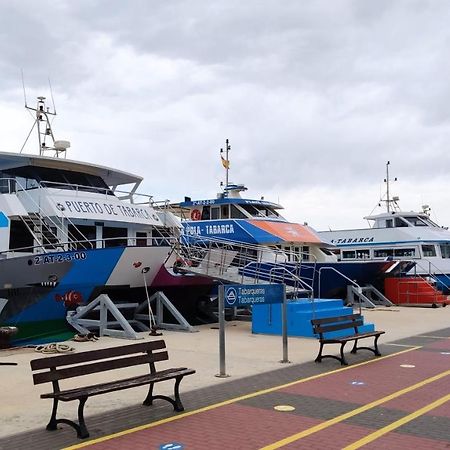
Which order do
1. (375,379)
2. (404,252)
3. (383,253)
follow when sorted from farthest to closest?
(383,253), (404,252), (375,379)

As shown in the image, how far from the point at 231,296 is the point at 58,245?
5548mm

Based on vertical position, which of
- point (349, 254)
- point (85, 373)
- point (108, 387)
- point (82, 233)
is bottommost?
point (108, 387)

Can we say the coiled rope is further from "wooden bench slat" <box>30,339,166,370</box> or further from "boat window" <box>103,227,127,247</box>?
"wooden bench slat" <box>30,339,166,370</box>

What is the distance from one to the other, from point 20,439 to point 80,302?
29.3ft

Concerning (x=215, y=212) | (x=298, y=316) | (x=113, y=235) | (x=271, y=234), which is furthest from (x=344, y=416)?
(x=215, y=212)

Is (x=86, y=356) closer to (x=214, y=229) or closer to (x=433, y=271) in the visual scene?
(x=214, y=229)

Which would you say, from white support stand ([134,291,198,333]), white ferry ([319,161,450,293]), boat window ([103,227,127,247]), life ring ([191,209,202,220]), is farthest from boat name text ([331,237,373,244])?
white support stand ([134,291,198,333])

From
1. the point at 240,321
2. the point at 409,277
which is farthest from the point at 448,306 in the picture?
the point at 240,321

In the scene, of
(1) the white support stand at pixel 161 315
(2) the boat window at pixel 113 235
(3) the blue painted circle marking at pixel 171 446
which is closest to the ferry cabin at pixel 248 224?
(2) the boat window at pixel 113 235

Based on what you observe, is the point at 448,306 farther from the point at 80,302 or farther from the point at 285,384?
the point at 285,384

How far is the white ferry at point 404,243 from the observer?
2978 cm

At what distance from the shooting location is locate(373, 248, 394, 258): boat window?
31.3 m

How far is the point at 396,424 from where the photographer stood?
592cm

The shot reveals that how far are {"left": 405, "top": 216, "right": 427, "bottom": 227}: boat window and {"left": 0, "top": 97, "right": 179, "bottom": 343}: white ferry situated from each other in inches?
779
